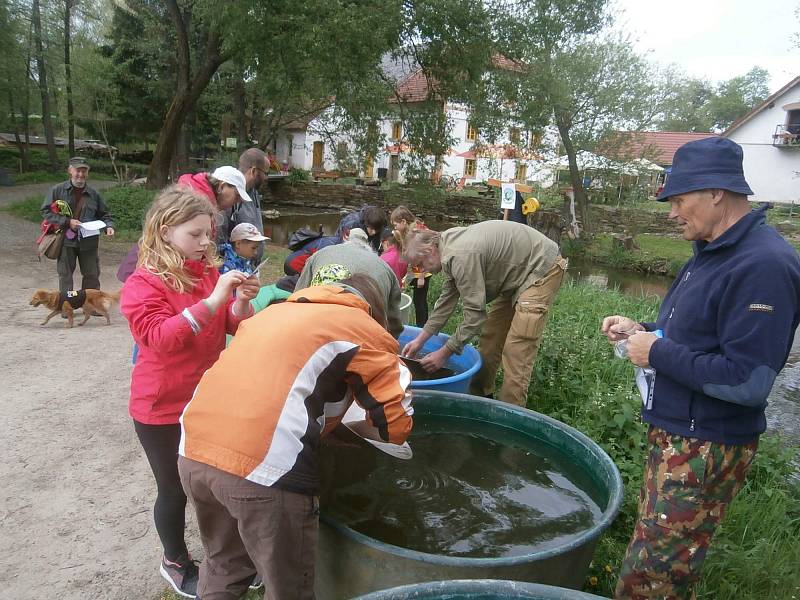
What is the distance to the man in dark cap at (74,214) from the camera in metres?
6.08

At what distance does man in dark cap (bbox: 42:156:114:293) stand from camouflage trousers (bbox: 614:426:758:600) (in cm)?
595

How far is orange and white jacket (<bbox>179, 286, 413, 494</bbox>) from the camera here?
1594 millimetres

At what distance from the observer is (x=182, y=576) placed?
250 centimetres

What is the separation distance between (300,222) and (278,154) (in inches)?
732

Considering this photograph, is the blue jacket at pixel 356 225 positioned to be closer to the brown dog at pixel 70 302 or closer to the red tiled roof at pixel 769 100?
the brown dog at pixel 70 302

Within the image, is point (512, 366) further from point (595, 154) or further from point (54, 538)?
point (595, 154)

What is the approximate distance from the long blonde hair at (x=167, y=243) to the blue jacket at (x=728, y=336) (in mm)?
1721

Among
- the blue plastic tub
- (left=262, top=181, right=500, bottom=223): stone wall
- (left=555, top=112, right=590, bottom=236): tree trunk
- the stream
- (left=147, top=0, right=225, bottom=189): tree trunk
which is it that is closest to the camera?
the blue plastic tub

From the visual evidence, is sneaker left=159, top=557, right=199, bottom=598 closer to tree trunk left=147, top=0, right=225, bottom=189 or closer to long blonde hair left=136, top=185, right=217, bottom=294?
long blonde hair left=136, top=185, right=217, bottom=294

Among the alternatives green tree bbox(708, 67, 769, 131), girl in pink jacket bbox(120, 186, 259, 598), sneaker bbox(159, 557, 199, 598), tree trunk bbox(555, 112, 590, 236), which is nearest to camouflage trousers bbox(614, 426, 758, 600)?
girl in pink jacket bbox(120, 186, 259, 598)

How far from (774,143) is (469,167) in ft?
54.6

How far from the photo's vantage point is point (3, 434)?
12.3 ft

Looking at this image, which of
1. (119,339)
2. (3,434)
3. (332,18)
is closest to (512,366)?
(3,434)

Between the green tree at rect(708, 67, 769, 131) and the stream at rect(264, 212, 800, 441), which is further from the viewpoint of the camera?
the green tree at rect(708, 67, 769, 131)
